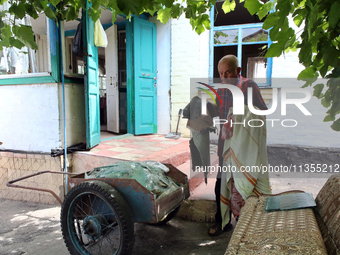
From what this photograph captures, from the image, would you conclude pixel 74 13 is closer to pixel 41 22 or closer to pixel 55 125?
pixel 55 125

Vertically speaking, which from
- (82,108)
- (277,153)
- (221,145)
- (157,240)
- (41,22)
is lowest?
(157,240)

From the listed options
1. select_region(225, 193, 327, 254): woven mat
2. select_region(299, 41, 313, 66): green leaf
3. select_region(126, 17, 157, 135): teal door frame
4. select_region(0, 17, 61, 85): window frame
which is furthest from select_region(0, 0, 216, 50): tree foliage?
select_region(126, 17, 157, 135): teal door frame

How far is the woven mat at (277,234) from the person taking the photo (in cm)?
132

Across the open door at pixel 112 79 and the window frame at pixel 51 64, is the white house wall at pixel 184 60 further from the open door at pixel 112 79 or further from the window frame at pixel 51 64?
the window frame at pixel 51 64

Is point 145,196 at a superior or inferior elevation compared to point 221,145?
inferior

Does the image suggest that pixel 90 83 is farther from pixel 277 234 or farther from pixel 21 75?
pixel 277 234

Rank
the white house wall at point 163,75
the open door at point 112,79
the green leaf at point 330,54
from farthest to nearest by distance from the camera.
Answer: the white house wall at point 163,75 → the open door at point 112,79 → the green leaf at point 330,54

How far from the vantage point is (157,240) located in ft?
9.77

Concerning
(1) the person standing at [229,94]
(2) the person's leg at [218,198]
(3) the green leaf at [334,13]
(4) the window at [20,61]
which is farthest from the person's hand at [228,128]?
(4) the window at [20,61]

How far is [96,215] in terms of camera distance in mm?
2400

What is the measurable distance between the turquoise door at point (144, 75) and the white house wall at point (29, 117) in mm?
2077

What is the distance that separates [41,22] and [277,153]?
6.39 meters

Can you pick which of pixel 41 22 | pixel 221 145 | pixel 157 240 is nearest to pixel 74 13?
pixel 221 145

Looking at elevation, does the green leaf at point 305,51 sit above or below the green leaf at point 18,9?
below
